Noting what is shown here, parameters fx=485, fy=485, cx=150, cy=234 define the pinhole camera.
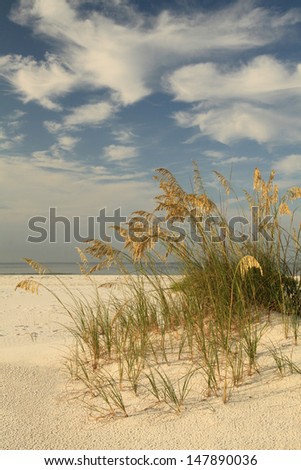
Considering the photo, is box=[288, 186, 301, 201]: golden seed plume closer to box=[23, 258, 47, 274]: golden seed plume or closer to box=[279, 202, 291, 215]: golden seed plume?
box=[279, 202, 291, 215]: golden seed plume

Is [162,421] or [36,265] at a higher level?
[36,265]

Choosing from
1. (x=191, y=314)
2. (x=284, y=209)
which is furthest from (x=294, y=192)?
(x=191, y=314)

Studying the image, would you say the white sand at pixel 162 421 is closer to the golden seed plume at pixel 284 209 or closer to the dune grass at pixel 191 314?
the dune grass at pixel 191 314

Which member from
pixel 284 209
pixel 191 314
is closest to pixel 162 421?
pixel 191 314

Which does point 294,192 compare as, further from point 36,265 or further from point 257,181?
point 36,265

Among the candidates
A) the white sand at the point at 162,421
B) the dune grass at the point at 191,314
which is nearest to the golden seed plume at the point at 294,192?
the dune grass at the point at 191,314

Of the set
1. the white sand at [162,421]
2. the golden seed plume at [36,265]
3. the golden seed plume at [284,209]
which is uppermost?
the golden seed plume at [284,209]

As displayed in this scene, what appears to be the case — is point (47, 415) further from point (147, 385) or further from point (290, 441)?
point (290, 441)

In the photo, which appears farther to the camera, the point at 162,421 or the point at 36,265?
the point at 36,265

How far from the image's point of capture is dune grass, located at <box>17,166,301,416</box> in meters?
3.84

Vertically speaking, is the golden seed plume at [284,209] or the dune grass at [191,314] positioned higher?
the golden seed plume at [284,209]

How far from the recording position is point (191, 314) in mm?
4449

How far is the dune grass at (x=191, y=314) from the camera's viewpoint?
3.84 metres

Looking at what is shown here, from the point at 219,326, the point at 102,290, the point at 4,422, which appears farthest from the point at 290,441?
the point at 102,290
